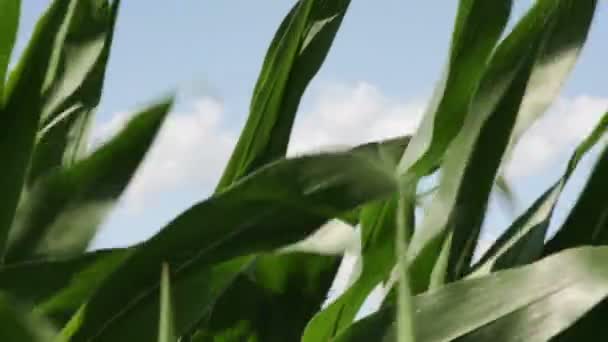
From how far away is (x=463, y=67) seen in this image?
0.42m

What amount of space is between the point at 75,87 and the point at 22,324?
27cm

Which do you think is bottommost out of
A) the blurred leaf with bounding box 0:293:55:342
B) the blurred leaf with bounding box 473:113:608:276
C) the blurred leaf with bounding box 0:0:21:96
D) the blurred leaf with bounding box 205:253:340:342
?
the blurred leaf with bounding box 205:253:340:342

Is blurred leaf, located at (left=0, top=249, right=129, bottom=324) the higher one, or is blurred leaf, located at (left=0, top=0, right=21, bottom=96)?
blurred leaf, located at (left=0, top=0, right=21, bottom=96)

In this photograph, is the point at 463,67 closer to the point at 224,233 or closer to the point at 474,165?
the point at 474,165

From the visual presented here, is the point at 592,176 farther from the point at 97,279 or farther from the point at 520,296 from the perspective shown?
the point at 97,279

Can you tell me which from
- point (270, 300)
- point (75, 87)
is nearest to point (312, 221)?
point (270, 300)

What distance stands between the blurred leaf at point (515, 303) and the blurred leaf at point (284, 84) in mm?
159

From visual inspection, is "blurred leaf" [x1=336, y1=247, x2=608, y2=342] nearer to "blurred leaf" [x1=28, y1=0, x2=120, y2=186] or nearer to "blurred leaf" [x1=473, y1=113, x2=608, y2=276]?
"blurred leaf" [x1=473, y1=113, x2=608, y2=276]

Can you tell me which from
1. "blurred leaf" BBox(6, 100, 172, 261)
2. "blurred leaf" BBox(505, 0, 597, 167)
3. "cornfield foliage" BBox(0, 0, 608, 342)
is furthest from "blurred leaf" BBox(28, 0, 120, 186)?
"blurred leaf" BBox(505, 0, 597, 167)

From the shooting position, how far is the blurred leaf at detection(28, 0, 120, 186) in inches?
19.5

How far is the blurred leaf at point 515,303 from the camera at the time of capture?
12.2 inches

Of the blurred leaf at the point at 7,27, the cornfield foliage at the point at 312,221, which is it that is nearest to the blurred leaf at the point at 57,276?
the cornfield foliage at the point at 312,221

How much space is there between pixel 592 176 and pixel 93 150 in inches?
7.9

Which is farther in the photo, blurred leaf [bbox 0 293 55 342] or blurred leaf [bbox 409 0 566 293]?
blurred leaf [bbox 409 0 566 293]
